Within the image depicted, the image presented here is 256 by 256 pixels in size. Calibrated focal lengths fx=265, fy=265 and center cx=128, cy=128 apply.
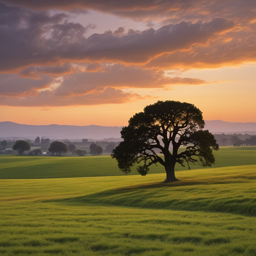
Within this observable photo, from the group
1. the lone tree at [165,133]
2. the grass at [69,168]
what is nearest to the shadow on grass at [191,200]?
the lone tree at [165,133]

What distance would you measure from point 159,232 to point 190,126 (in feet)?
93.7

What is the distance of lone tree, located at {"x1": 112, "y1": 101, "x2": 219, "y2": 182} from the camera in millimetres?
38219

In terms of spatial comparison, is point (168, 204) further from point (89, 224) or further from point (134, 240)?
point (134, 240)

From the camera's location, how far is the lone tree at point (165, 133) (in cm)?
3822

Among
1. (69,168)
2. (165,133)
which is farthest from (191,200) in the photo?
(69,168)

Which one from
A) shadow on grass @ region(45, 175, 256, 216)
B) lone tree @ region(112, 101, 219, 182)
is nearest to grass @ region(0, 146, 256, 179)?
lone tree @ region(112, 101, 219, 182)

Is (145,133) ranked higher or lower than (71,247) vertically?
higher

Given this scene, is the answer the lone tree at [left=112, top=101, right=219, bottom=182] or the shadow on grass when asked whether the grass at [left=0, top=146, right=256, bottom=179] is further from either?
the shadow on grass

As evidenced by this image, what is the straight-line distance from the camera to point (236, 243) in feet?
33.8

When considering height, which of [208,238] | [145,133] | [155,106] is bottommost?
[208,238]

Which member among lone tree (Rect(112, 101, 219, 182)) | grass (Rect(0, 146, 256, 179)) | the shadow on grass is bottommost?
grass (Rect(0, 146, 256, 179))

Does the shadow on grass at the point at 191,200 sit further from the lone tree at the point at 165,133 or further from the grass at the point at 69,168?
the grass at the point at 69,168

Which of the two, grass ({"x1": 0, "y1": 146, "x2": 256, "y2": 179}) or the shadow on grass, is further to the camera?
grass ({"x1": 0, "y1": 146, "x2": 256, "y2": 179})

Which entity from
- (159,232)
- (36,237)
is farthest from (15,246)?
(159,232)
